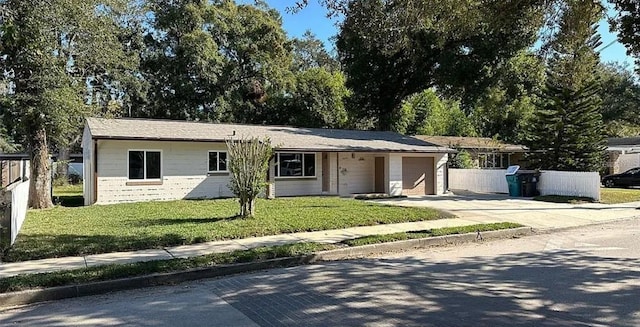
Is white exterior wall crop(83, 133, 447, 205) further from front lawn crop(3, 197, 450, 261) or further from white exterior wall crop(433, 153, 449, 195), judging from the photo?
front lawn crop(3, 197, 450, 261)

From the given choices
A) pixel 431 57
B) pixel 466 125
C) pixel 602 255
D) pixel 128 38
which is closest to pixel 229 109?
pixel 128 38

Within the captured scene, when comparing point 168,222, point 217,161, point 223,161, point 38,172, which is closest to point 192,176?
point 217,161

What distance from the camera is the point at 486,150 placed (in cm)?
3312

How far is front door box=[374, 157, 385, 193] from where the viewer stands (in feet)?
77.3

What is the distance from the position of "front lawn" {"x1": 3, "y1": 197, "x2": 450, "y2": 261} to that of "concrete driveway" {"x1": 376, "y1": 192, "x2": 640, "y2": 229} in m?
1.60

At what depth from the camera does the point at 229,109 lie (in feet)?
113

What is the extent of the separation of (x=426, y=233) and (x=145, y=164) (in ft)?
39.5

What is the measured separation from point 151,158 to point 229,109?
54.4ft

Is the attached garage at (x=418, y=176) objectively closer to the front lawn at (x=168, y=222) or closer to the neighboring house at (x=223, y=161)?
the neighboring house at (x=223, y=161)

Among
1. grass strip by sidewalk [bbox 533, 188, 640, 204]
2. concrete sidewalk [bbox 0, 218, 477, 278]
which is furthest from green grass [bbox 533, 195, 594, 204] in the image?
concrete sidewalk [bbox 0, 218, 477, 278]

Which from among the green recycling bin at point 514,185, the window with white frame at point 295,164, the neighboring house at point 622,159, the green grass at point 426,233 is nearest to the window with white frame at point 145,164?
the window with white frame at point 295,164

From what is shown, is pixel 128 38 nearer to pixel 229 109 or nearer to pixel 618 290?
pixel 229 109

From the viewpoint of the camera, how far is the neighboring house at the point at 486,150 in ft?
106

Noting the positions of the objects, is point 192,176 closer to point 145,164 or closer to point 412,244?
point 145,164
